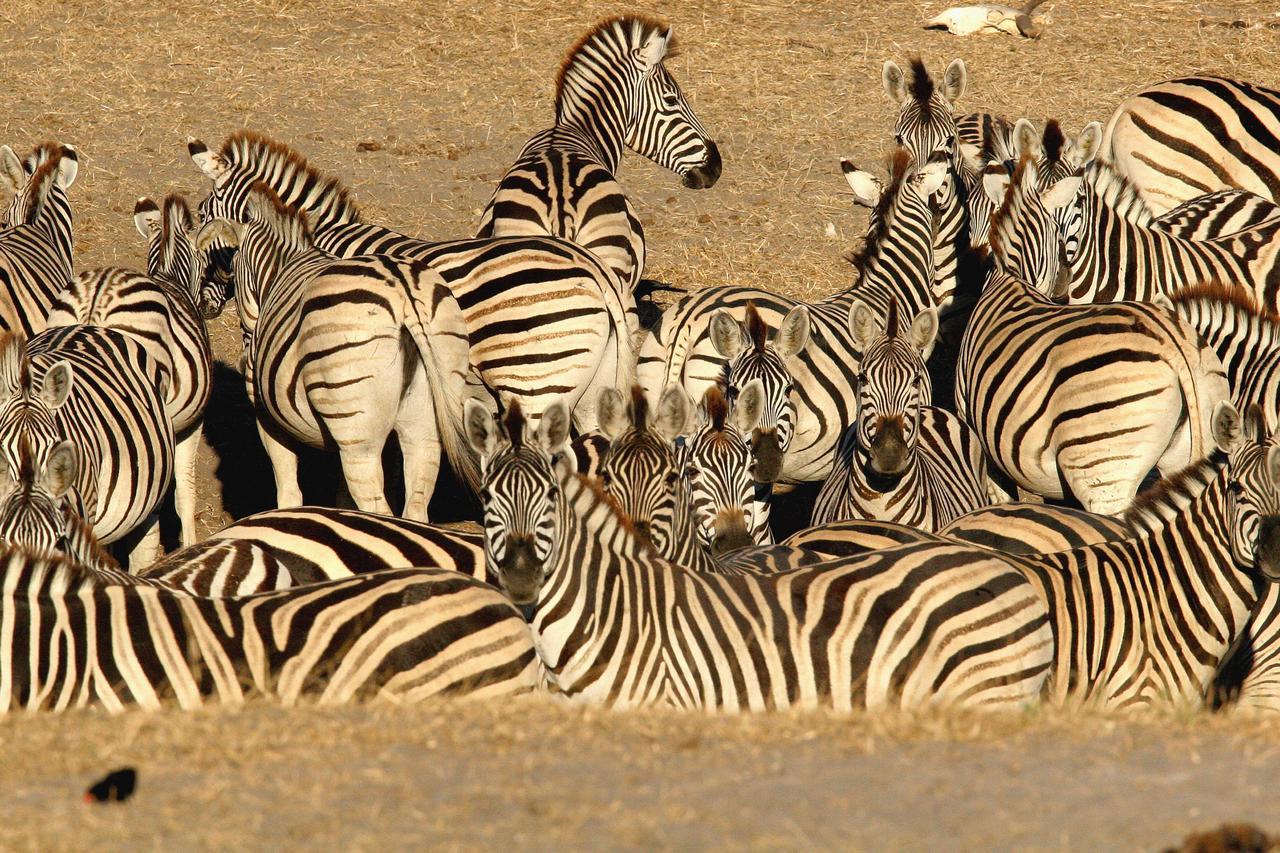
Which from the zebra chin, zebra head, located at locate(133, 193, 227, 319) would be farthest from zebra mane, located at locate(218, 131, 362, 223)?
the zebra chin

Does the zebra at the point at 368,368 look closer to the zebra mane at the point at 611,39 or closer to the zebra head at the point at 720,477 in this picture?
the zebra head at the point at 720,477

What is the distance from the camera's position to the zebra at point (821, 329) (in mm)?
9773

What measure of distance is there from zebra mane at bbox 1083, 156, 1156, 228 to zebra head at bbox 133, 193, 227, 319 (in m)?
6.23

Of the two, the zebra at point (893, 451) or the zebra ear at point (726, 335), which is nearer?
the zebra at point (893, 451)

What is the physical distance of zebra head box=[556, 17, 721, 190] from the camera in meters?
13.1

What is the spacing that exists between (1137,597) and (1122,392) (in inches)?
85.6

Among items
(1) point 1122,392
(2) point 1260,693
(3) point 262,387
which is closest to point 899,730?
(2) point 1260,693

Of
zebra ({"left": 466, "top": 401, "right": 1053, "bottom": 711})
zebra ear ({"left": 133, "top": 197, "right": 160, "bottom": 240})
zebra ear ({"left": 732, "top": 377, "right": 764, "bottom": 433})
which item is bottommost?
zebra ({"left": 466, "top": 401, "right": 1053, "bottom": 711})

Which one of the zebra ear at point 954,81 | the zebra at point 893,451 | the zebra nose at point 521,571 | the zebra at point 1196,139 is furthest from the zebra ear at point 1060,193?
the zebra nose at point 521,571

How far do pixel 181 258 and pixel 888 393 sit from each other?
215 inches

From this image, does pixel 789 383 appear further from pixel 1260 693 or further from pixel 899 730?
pixel 899 730

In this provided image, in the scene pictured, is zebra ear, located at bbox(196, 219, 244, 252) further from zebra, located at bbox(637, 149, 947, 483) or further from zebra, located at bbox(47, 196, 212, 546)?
zebra, located at bbox(637, 149, 947, 483)

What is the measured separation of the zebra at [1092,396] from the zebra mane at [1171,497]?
5.64ft

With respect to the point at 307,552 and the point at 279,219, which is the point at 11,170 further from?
the point at 307,552
